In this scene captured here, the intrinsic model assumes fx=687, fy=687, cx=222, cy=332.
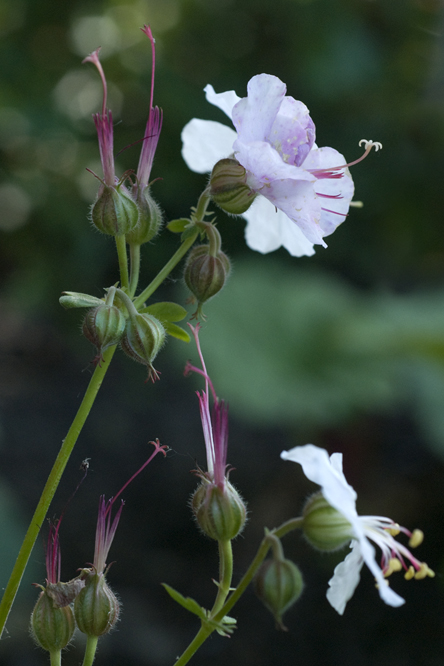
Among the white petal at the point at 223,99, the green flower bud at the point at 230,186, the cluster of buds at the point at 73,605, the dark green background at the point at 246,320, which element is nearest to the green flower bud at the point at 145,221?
the green flower bud at the point at 230,186

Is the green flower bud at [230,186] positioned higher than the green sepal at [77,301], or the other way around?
the green flower bud at [230,186]

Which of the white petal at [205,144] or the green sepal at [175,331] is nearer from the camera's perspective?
the green sepal at [175,331]

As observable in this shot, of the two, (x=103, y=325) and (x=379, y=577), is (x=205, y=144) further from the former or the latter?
(x=379, y=577)

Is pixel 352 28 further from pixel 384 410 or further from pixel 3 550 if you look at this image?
pixel 3 550

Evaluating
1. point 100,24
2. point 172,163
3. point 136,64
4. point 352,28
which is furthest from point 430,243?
point 100,24

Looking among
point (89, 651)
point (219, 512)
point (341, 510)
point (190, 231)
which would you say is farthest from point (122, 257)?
point (89, 651)

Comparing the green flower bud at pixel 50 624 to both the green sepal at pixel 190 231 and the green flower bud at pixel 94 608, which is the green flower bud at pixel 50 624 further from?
the green sepal at pixel 190 231

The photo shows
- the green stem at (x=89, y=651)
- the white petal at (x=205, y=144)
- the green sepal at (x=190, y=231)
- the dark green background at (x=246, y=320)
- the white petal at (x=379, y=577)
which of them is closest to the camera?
the white petal at (x=379, y=577)

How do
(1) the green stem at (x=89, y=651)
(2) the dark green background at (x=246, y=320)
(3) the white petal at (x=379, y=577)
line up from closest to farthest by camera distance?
(3) the white petal at (x=379, y=577)
(1) the green stem at (x=89, y=651)
(2) the dark green background at (x=246, y=320)

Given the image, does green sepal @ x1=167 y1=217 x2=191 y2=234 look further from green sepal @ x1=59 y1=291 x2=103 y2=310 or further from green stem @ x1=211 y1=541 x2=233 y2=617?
green stem @ x1=211 y1=541 x2=233 y2=617
